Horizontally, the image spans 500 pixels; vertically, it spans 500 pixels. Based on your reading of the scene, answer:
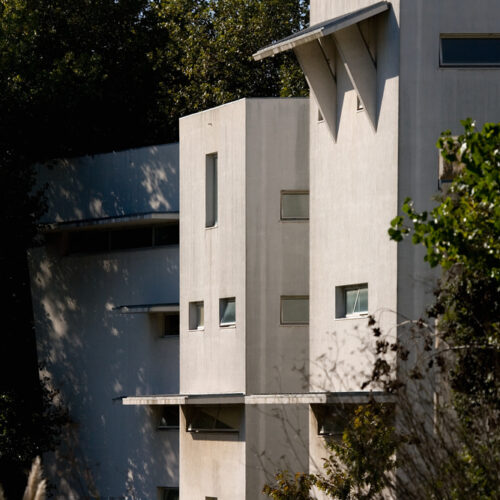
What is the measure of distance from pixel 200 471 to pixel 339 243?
6368mm

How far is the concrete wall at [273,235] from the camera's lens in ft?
95.3

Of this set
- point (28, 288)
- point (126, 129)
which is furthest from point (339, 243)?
point (126, 129)

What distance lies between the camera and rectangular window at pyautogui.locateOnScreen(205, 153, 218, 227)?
30.7 m

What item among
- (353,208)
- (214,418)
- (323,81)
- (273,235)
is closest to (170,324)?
(214,418)

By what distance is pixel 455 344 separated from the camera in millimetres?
16266

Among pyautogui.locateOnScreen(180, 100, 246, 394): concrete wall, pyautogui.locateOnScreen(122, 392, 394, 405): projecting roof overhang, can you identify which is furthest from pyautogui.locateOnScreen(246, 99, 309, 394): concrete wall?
pyautogui.locateOnScreen(122, 392, 394, 405): projecting roof overhang

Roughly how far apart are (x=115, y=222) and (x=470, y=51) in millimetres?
11873

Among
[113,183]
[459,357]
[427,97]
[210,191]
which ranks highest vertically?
[427,97]

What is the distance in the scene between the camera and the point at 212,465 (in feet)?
97.2

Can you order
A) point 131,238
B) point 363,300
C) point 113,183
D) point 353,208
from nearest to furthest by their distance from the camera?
point 363,300
point 353,208
point 131,238
point 113,183

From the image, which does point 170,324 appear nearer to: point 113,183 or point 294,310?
point 113,183

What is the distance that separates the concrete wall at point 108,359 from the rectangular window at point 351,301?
7.48 m

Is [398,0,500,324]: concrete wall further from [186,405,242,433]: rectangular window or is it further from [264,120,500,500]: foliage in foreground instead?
[264,120,500,500]: foliage in foreground

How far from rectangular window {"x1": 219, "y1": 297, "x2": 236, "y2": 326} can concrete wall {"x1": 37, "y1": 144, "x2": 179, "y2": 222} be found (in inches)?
161
